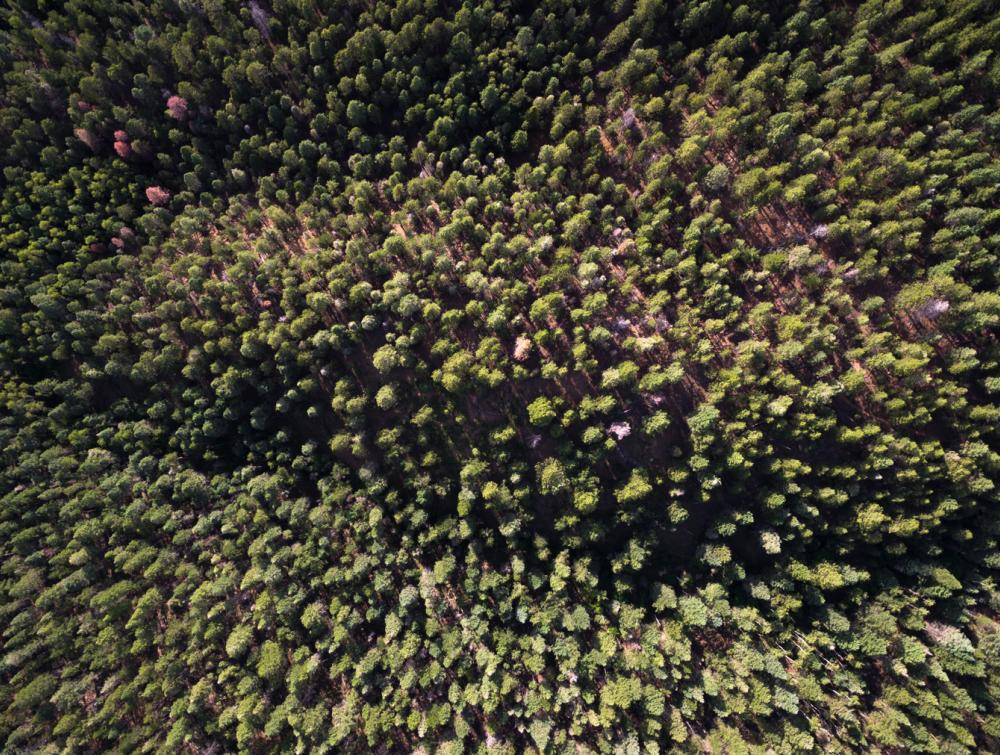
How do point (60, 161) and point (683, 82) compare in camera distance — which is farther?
point (60, 161)

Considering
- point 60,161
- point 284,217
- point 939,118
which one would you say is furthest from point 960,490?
point 60,161

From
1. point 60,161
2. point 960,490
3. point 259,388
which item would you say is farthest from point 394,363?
point 960,490

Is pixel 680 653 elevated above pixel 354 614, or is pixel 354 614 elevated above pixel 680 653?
pixel 354 614

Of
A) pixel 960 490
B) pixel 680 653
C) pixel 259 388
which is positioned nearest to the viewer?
pixel 960 490

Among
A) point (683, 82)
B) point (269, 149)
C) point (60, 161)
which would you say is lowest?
point (683, 82)

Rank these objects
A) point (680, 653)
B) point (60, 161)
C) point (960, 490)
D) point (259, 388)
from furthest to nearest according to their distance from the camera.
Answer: point (60, 161), point (259, 388), point (680, 653), point (960, 490)

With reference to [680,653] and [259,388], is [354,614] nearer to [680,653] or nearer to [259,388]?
[259,388]
